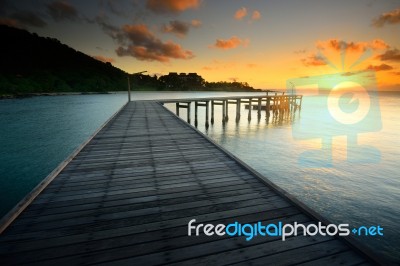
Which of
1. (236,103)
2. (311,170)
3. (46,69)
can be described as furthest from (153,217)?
(46,69)

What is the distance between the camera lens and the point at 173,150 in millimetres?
6613

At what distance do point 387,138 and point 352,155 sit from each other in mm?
10143

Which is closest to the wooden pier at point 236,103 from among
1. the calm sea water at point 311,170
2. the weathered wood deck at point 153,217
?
the calm sea water at point 311,170

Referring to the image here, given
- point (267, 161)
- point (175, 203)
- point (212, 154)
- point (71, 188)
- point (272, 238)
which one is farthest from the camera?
point (267, 161)

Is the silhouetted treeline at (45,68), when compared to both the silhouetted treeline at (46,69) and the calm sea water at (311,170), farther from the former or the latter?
the calm sea water at (311,170)

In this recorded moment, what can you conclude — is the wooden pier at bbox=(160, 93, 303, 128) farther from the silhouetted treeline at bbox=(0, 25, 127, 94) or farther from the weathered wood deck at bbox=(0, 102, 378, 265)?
the silhouetted treeline at bbox=(0, 25, 127, 94)

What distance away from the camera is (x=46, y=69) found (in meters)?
121

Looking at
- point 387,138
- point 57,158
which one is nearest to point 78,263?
point 57,158

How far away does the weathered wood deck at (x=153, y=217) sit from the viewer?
8.05 ft

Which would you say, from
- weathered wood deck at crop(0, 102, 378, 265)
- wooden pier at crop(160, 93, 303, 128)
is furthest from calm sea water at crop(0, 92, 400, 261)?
wooden pier at crop(160, 93, 303, 128)

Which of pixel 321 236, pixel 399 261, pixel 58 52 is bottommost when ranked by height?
pixel 399 261

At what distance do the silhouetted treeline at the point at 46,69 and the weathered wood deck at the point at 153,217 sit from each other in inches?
3841

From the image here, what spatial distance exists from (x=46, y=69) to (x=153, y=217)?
148633 millimetres

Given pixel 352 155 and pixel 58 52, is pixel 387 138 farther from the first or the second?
pixel 58 52
